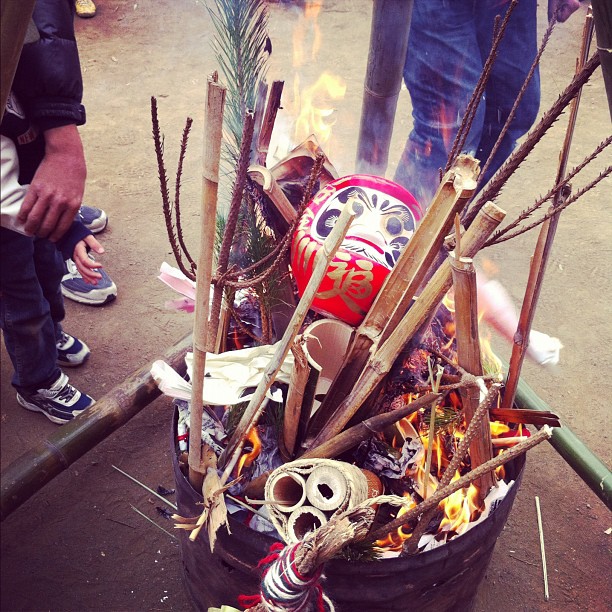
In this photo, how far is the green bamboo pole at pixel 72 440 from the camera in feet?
6.20

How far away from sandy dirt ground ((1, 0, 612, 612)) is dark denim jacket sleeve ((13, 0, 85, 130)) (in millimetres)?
1036

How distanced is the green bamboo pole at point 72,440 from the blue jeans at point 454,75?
1247mm

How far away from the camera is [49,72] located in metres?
1.78

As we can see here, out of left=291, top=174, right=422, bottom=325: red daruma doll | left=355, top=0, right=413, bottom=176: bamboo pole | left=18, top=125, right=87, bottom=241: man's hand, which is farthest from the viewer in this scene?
left=355, top=0, right=413, bottom=176: bamboo pole

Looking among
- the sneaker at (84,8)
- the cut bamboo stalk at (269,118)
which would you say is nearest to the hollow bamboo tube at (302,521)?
the cut bamboo stalk at (269,118)


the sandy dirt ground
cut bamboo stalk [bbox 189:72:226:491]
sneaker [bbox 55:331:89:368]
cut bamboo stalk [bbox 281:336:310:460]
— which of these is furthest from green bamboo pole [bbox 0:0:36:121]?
sneaker [bbox 55:331:89:368]

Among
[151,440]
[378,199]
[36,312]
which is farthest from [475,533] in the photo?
[36,312]

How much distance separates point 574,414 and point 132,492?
1.68 meters

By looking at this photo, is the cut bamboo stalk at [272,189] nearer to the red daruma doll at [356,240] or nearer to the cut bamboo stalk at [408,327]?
the red daruma doll at [356,240]

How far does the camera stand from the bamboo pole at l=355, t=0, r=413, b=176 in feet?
7.65

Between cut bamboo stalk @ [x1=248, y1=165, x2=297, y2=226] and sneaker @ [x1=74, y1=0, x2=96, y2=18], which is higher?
cut bamboo stalk @ [x1=248, y1=165, x2=297, y2=226]

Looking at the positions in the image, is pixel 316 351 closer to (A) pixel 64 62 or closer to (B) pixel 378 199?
(B) pixel 378 199

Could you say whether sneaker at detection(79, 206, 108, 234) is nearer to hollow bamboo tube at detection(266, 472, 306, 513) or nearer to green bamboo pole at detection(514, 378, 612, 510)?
green bamboo pole at detection(514, 378, 612, 510)

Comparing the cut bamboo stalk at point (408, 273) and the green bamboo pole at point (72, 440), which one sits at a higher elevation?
the cut bamboo stalk at point (408, 273)
